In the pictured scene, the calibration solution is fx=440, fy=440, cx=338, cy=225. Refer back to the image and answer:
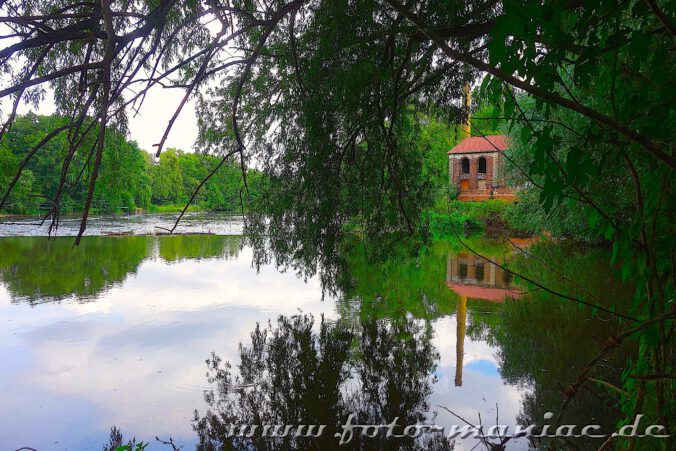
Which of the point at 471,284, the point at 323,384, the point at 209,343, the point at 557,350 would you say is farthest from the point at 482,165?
the point at 323,384

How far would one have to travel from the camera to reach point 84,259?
12.9 m

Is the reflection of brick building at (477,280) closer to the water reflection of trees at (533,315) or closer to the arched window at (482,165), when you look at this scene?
the water reflection of trees at (533,315)

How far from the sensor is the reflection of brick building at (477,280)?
9172mm

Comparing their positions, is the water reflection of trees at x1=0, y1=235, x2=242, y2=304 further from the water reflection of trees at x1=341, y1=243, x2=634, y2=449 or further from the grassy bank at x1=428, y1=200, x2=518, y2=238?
the grassy bank at x1=428, y1=200, x2=518, y2=238

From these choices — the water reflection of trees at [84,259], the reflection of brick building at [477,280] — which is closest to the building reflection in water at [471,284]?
the reflection of brick building at [477,280]

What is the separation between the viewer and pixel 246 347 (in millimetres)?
5996

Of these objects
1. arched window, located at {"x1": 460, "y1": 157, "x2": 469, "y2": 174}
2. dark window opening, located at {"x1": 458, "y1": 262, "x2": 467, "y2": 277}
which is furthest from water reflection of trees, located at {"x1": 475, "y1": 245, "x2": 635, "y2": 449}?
arched window, located at {"x1": 460, "y1": 157, "x2": 469, "y2": 174}

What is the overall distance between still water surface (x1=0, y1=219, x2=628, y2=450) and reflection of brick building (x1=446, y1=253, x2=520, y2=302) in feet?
0.17

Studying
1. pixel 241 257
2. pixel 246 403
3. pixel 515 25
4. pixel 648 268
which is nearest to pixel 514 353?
pixel 246 403

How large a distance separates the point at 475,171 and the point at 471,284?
16.5 meters

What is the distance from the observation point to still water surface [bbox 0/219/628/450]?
13.9 feet

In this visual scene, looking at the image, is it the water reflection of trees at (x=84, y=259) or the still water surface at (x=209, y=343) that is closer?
the still water surface at (x=209, y=343)

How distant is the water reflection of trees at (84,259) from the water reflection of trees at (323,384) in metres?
4.98

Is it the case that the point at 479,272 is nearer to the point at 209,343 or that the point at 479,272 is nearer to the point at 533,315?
the point at 533,315
